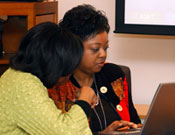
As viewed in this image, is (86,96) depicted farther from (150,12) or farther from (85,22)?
(150,12)

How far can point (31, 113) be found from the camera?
4.49ft

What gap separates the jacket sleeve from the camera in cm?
136

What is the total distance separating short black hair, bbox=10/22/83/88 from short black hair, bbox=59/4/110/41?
426 mm

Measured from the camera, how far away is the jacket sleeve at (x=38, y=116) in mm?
1359

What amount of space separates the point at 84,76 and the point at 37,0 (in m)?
0.60

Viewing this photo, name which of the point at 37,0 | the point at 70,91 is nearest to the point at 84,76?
the point at 70,91

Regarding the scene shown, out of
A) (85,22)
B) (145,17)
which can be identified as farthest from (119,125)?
(145,17)

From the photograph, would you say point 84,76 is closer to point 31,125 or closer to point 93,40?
point 93,40

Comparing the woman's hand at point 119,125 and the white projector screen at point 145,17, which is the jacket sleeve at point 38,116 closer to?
the woman's hand at point 119,125

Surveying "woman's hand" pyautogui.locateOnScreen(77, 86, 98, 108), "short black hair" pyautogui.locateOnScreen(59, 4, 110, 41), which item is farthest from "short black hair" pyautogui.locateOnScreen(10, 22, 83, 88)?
"short black hair" pyautogui.locateOnScreen(59, 4, 110, 41)

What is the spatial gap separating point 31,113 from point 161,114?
474 mm

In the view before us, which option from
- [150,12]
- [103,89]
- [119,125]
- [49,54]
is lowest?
[119,125]

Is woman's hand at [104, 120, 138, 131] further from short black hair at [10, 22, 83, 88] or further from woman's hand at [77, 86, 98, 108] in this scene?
short black hair at [10, 22, 83, 88]

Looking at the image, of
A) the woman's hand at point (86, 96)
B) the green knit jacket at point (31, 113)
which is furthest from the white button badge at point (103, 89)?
the green knit jacket at point (31, 113)
